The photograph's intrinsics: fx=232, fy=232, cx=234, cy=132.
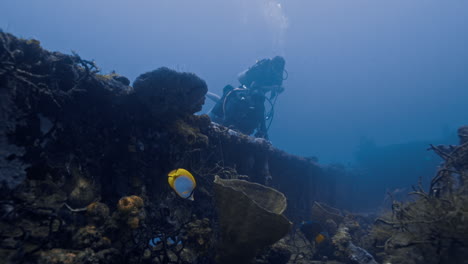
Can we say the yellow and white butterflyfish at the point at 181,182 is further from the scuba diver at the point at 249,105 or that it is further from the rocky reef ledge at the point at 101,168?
the scuba diver at the point at 249,105

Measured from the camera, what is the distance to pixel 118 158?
4.48m

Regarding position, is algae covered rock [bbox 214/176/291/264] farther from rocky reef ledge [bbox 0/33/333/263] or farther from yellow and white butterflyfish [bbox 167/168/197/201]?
yellow and white butterflyfish [bbox 167/168/197/201]

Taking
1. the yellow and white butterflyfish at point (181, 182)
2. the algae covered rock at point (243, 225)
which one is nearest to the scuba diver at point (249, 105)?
the algae covered rock at point (243, 225)

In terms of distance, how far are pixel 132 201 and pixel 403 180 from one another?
89.0ft

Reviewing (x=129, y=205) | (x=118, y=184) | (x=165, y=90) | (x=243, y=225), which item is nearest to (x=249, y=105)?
(x=165, y=90)

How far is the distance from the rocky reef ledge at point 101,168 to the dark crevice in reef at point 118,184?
16mm

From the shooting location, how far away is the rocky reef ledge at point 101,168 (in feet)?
9.48

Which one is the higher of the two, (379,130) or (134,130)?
(379,130)

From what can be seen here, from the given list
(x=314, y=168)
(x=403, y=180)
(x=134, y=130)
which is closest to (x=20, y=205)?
(x=134, y=130)

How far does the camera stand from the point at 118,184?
4.21m

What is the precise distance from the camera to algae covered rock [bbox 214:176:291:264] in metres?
3.46

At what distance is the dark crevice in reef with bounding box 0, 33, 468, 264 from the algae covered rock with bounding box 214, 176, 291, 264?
0.02 m

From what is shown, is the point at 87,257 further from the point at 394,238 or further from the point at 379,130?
the point at 379,130

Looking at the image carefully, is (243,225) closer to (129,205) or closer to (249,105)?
(129,205)
